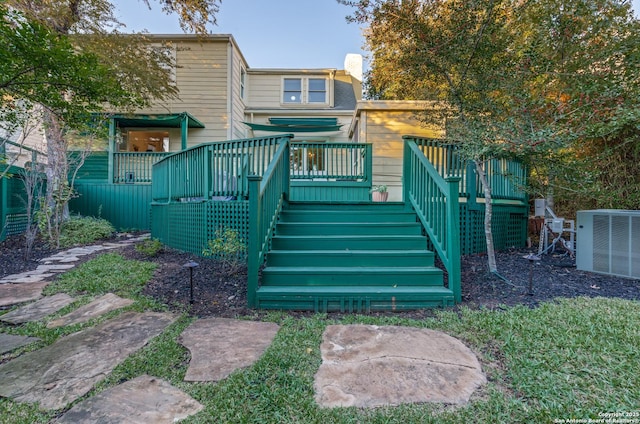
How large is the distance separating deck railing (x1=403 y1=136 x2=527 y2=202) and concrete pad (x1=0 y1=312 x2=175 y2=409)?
4.31 m

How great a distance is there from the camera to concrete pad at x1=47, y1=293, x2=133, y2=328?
9.25ft

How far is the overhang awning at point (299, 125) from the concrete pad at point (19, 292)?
25.9ft

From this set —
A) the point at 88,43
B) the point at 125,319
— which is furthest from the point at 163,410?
the point at 88,43

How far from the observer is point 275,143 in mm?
4691

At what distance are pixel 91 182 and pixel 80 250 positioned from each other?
413 centimetres

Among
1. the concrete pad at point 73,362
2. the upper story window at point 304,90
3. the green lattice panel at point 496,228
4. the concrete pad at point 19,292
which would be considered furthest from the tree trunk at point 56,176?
the green lattice panel at point 496,228

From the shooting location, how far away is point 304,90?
12.3m

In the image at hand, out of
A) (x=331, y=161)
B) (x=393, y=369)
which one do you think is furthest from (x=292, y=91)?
(x=393, y=369)

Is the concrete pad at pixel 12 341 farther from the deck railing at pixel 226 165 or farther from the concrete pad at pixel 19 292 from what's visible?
the deck railing at pixel 226 165

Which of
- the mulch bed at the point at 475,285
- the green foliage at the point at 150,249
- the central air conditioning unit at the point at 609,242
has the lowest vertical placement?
the mulch bed at the point at 475,285

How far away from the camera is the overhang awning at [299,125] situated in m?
10.7

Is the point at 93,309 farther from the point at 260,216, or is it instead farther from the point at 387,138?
the point at 387,138

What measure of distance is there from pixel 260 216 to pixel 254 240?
0.29m

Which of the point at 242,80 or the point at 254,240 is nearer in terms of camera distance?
the point at 254,240
